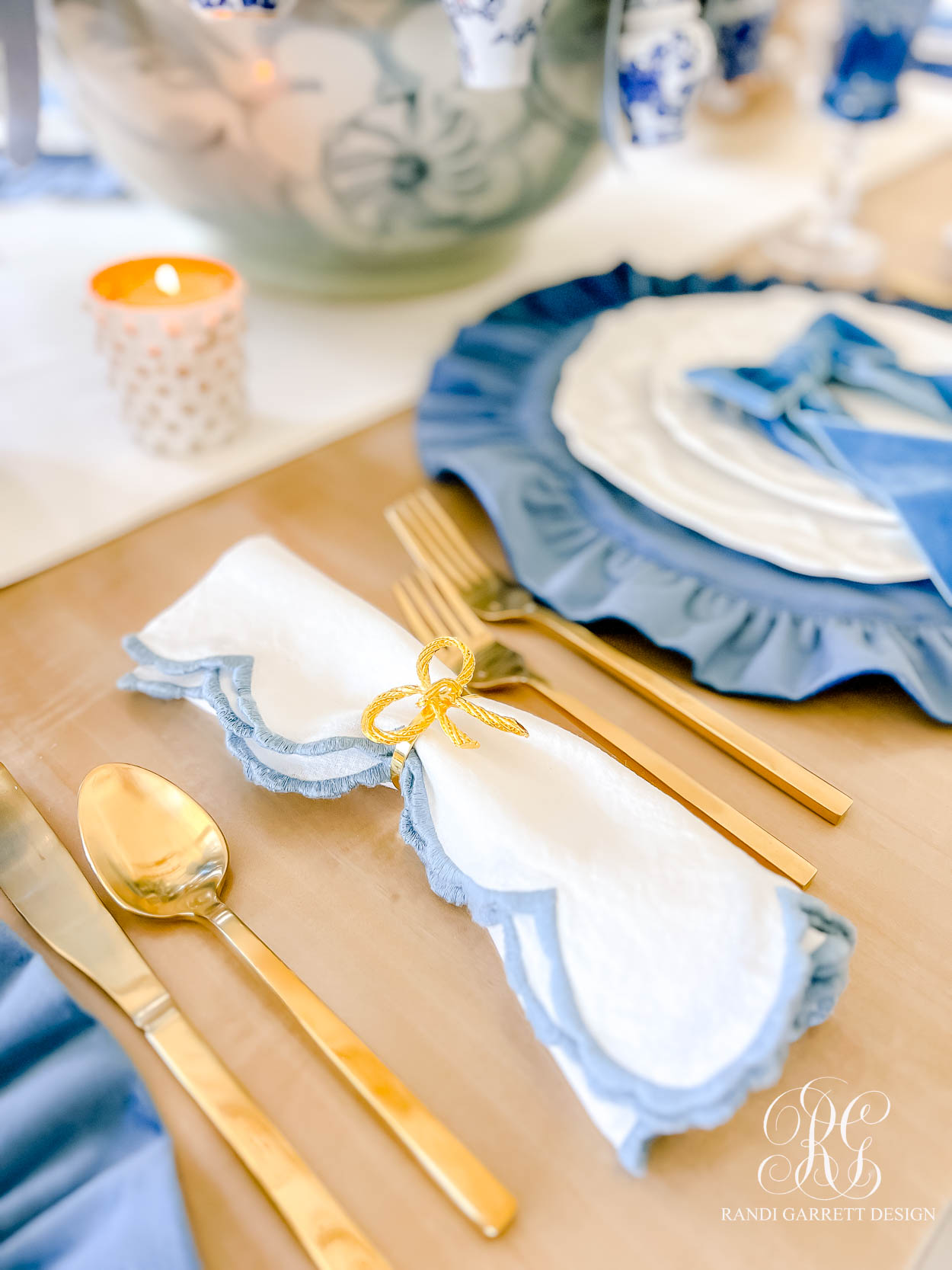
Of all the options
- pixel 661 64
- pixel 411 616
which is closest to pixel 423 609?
pixel 411 616

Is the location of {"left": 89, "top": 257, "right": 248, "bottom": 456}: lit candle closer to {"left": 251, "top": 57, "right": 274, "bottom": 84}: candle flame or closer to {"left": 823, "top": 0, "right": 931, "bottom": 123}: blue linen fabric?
{"left": 251, "top": 57, "right": 274, "bottom": 84}: candle flame

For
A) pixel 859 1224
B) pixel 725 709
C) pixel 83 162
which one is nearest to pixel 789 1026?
pixel 859 1224

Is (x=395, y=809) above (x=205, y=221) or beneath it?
beneath

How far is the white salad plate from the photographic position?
433mm

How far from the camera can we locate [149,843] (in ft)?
1.01

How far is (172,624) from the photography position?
37cm

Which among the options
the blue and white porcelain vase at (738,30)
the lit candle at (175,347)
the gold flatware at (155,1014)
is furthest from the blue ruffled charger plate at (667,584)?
the blue and white porcelain vase at (738,30)

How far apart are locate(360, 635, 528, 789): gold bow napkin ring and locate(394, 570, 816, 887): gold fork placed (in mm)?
71

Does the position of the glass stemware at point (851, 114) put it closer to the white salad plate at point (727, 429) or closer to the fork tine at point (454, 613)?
the white salad plate at point (727, 429)

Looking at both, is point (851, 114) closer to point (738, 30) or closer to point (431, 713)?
point (738, 30)

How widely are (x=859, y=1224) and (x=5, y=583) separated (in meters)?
0.41

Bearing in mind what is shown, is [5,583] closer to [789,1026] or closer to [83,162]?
[789,1026]

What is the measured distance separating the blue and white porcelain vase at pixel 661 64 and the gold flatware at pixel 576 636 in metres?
0.27

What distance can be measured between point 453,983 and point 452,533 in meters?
0.23
